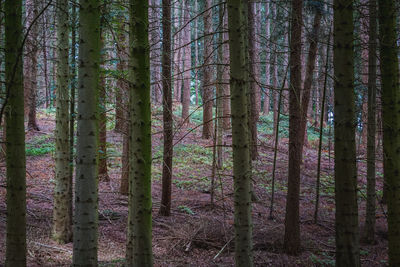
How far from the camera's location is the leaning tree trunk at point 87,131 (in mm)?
3861

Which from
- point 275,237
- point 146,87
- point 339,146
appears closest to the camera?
point 146,87

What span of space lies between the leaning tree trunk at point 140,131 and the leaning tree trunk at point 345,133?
2390 mm

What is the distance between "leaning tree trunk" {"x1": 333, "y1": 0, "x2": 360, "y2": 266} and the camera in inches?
188

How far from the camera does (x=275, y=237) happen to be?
8.80m

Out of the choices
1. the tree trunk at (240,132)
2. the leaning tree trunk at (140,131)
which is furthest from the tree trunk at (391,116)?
the leaning tree trunk at (140,131)

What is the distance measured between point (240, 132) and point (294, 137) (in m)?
3.08

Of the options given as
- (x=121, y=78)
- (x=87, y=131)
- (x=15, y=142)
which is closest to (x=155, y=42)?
(x=121, y=78)

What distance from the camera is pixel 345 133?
4809mm

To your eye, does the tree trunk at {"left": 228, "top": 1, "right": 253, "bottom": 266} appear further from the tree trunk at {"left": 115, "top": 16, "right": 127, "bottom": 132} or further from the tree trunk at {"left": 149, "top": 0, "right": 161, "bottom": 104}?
the tree trunk at {"left": 115, "top": 16, "right": 127, "bottom": 132}

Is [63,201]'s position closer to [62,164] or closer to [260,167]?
[62,164]

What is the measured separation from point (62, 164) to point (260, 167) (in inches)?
446

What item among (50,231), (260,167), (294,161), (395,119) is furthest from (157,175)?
(395,119)

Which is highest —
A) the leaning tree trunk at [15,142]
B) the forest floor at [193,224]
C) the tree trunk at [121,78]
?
the tree trunk at [121,78]

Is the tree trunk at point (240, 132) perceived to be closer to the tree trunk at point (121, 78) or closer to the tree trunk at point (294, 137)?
the tree trunk at point (121, 78)
